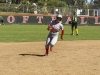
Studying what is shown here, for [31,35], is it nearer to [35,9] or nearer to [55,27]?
[55,27]

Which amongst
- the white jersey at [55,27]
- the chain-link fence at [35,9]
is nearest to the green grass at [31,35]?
the white jersey at [55,27]

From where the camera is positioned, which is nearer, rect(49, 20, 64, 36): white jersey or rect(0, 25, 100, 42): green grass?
rect(49, 20, 64, 36): white jersey

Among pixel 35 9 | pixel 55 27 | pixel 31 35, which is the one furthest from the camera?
pixel 35 9

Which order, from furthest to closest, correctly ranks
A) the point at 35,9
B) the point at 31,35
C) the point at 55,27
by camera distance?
1. the point at 35,9
2. the point at 31,35
3. the point at 55,27

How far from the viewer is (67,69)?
8.09 metres

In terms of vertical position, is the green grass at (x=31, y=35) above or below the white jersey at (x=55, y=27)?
below

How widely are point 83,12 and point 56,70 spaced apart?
43.7 m

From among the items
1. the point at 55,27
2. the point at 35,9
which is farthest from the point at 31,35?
the point at 35,9

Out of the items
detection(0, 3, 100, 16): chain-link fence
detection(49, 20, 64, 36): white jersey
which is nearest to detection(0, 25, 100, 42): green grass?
detection(49, 20, 64, 36): white jersey

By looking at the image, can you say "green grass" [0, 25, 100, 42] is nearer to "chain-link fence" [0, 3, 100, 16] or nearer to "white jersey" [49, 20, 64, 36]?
"white jersey" [49, 20, 64, 36]

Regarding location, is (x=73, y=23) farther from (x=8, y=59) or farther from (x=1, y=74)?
(x=1, y=74)

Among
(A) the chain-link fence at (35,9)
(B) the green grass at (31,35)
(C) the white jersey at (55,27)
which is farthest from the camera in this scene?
(A) the chain-link fence at (35,9)

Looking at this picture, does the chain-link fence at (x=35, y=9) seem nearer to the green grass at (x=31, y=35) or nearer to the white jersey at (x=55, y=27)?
the green grass at (x=31, y=35)

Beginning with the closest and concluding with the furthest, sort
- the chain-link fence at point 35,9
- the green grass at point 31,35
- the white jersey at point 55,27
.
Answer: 1. the white jersey at point 55,27
2. the green grass at point 31,35
3. the chain-link fence at point 35,9
